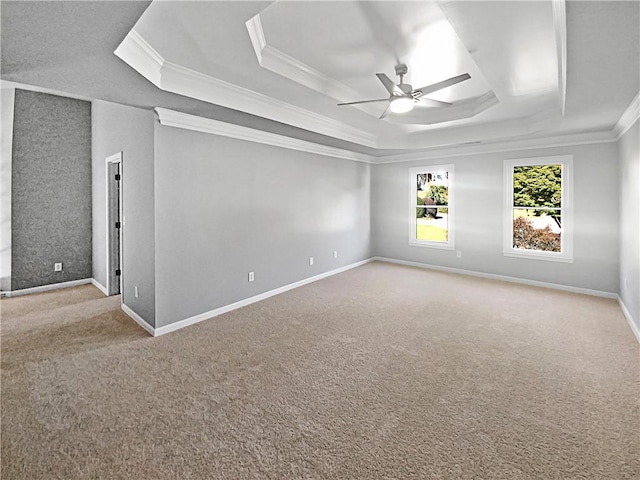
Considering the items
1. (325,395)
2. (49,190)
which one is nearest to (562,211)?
(325,395)

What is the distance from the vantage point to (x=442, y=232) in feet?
21.7

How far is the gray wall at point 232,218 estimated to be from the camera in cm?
353

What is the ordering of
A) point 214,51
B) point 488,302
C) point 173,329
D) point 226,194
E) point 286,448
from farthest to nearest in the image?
point 488,302, point 226,194, point 173,329, point 214,51, point 286,448

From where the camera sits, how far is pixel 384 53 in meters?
2.94

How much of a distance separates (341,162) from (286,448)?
5.21 metres

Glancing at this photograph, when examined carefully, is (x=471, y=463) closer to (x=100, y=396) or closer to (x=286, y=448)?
(x=286, y=448)

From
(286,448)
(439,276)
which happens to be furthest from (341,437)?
(439,276)

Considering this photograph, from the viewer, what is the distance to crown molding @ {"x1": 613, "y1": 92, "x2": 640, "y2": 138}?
10.8ft

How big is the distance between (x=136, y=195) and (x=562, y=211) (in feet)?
20.5

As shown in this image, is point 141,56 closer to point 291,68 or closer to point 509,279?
point 291,68

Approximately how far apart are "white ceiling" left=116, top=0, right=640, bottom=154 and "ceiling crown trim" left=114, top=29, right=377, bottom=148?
11mm

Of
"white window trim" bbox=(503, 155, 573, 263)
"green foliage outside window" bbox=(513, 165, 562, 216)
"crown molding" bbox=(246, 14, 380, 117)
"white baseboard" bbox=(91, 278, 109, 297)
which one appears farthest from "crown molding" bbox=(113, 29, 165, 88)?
"green foliage outside window" bbox=(513, 165, 562, 216)

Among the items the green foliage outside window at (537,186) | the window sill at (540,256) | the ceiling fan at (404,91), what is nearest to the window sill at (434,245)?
the window sill at (540,256)

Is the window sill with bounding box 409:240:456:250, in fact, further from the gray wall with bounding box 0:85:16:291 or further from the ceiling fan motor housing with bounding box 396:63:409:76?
the gray wall with bounding box 0:85:16:291
